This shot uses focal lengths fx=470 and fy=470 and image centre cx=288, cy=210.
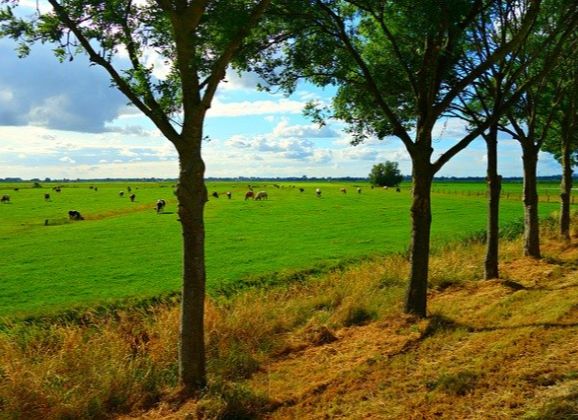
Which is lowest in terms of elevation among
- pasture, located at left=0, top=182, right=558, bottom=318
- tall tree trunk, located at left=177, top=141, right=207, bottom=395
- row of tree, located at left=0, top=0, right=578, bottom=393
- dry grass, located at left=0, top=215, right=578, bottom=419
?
pasture, located at left=0, top=182, right=558, bottom=318

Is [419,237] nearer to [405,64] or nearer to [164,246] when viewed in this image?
[405,64]

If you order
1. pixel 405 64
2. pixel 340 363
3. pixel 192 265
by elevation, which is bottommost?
pixel 340 363

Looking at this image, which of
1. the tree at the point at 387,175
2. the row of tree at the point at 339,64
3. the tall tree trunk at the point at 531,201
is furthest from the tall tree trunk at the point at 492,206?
the tree at the point at 387,175

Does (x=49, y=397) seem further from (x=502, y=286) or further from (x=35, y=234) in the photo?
(x=35, y=234)

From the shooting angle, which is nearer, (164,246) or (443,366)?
(443,366)

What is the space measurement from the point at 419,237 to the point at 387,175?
156660 mm

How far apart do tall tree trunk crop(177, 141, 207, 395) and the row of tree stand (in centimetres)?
2

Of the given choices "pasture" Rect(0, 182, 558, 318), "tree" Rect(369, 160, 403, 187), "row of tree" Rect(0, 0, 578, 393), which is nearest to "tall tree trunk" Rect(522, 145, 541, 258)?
"row of tree" Rect(0, 0, 578, 393)

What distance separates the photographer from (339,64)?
45.8ft

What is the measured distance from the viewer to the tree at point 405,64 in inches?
450

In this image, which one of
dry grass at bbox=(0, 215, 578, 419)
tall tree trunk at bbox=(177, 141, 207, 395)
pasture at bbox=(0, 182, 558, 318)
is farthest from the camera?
pasture at bbox=(0, 182, 558, 318)

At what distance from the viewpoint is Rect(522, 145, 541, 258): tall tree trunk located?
19688 millimetres

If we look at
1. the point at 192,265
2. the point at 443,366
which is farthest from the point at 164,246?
the point at 443,366

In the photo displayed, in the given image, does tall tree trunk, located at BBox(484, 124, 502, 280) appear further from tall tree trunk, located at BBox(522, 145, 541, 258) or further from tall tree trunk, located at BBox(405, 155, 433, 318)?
tall tree trunk, located at BBox(405, 155, 433, 318)
